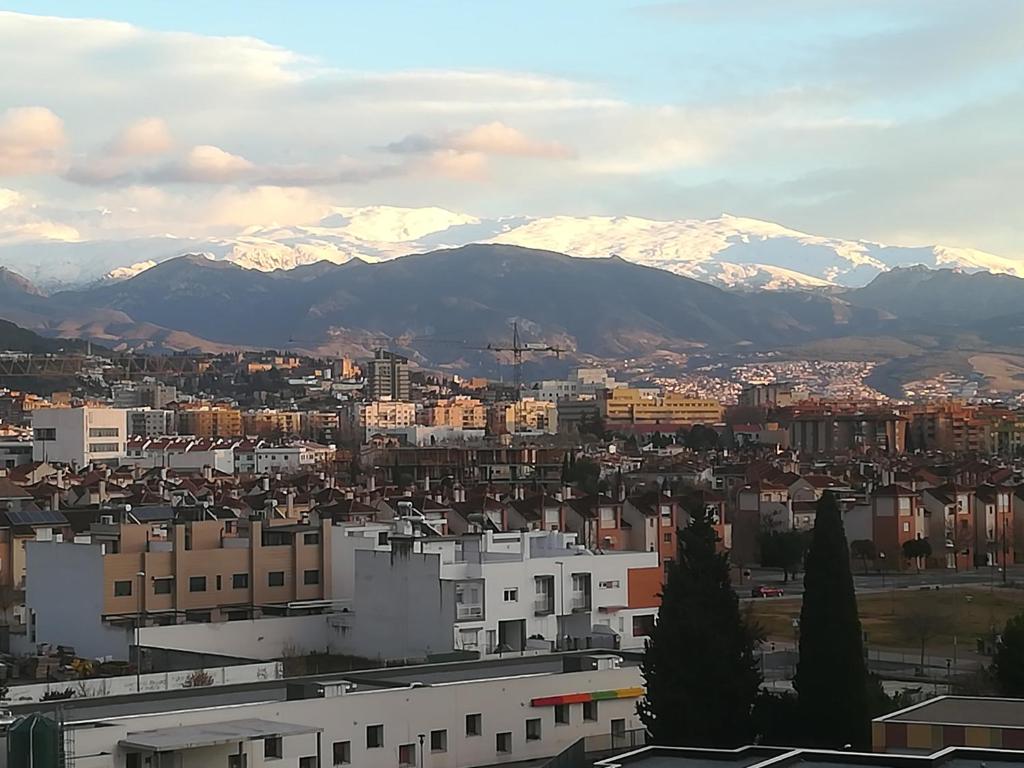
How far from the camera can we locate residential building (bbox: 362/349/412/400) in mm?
169375

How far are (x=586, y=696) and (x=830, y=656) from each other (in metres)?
A: 3.18

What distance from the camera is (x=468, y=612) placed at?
26094 millimetres

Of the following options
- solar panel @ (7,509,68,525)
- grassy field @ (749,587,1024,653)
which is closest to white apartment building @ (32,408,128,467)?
solar panel @ (7,509,68,525)

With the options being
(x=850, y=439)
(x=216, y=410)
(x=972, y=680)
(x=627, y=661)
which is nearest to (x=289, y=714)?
(x=627, y=661)

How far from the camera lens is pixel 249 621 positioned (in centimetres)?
2694

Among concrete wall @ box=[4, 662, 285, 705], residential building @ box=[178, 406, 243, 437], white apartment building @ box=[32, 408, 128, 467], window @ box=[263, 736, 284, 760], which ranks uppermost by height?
residential building @ box=[178, 406, 243, 437]

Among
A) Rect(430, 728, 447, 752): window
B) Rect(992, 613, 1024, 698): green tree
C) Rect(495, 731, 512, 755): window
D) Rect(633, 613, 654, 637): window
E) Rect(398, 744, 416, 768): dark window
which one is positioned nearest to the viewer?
Rect(398, 744, 416, 768): dark window

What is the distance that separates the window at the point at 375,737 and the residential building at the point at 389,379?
5781 inches

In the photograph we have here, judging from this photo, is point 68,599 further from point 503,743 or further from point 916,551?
point 916,551

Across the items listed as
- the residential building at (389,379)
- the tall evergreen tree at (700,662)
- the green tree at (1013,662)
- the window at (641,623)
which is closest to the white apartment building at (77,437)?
the window at (641,623)

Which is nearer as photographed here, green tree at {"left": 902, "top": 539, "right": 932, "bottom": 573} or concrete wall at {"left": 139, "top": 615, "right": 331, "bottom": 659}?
concrete wall at {"left": 139, "top": 615, "right": 331, "bottom": 659}

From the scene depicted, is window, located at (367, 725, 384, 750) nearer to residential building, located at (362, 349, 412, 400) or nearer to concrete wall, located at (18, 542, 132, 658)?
concrete wall, located at (18, 542, 132, 658)

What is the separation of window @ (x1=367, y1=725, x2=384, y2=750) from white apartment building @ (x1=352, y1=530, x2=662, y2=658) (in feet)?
20.1

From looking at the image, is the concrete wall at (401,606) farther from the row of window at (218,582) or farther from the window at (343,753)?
the window at (343,753)
